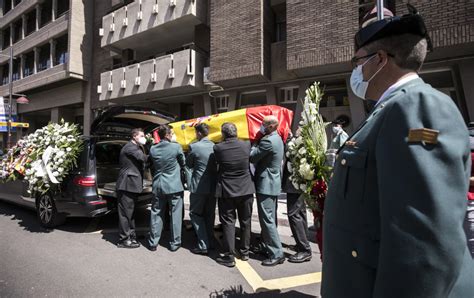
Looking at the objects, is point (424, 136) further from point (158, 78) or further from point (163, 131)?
point (158, 78)

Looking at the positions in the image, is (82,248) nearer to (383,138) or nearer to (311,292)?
(311,292)

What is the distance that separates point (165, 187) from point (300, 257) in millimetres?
2349

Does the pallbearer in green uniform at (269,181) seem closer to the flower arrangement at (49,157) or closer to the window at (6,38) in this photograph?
the flower arrangement at (49,157)

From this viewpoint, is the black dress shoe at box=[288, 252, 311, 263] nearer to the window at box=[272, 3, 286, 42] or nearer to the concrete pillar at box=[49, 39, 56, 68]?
the window at box=[272, 3, 286, 42]

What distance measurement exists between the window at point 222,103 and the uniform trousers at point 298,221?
784 centimetres

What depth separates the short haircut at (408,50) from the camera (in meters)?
1.17

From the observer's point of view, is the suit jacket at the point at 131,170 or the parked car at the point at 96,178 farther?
the parked car at the point at 96,178

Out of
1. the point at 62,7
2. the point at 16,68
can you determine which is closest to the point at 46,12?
the point at 62,7

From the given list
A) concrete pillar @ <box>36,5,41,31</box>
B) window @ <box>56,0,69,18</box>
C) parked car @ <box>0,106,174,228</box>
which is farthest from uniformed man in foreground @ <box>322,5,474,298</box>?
concrete pillar @ <box>36,5,41,31</box>

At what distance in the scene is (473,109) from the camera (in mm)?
6910

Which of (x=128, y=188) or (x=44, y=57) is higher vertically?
(x=44, y=57)

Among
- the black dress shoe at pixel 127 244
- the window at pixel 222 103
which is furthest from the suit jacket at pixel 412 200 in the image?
the window at pixel 222 103

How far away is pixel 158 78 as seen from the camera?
11945 mm

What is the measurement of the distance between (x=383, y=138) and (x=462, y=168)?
0.25 metres
